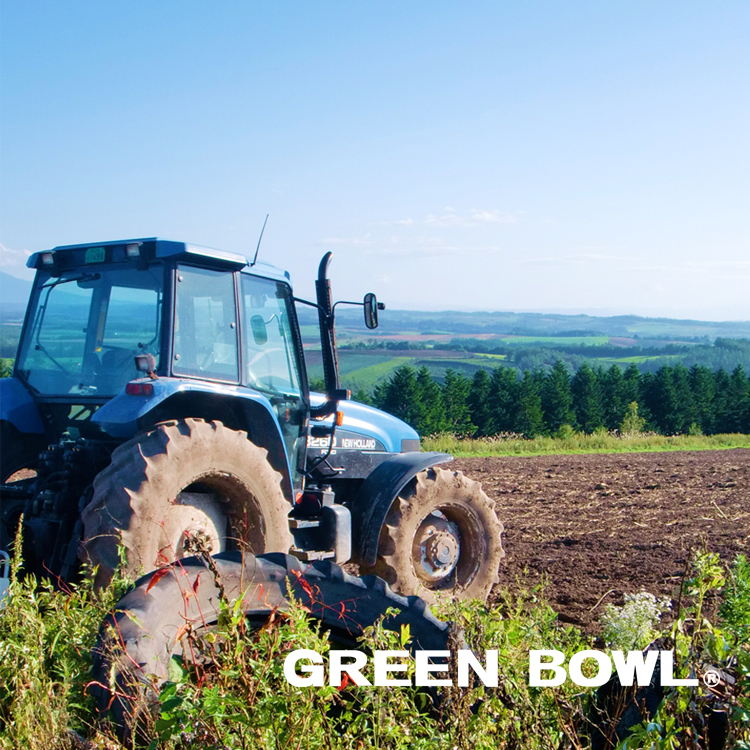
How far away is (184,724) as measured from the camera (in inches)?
96.3

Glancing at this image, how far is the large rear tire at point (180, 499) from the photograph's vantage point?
156 inches

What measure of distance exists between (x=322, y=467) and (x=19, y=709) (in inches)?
138

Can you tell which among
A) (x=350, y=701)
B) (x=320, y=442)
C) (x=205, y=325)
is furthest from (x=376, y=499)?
(x=350, y=701)

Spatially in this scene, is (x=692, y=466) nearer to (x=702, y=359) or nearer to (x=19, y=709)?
(x=19, y=709)

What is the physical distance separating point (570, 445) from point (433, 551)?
18.5 meters

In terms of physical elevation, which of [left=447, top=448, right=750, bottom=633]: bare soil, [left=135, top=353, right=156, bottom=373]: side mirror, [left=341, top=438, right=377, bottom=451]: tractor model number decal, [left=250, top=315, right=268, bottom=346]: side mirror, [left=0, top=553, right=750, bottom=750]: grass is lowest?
[left=447, top=448, right=750, bottom=633]: bare soil

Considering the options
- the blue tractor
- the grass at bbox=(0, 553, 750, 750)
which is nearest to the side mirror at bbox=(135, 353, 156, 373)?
the blue tractor

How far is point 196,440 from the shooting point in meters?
4.34

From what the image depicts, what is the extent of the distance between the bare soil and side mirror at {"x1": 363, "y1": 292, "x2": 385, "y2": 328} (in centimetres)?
200

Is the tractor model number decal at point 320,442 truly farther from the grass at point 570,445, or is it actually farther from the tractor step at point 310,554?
the grass at point 570,445

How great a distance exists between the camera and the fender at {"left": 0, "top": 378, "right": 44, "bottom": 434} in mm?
5266

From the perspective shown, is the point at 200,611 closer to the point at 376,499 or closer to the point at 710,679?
the point at 710,679

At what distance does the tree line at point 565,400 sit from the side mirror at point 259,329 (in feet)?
74.4

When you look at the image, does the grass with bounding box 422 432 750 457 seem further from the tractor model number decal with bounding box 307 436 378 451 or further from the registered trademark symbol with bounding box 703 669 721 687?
the registered trademark symbol with bounding box 703 669 721 687
